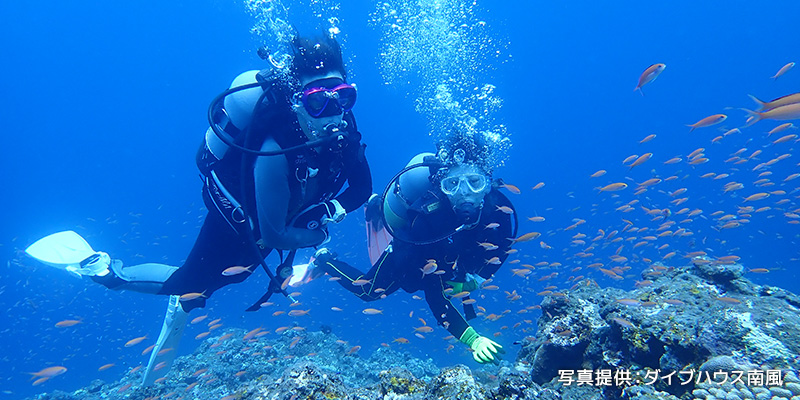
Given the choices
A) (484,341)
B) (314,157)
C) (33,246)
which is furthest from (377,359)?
(314,157)

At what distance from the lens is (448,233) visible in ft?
17.9

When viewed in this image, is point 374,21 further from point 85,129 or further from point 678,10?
point 85,129

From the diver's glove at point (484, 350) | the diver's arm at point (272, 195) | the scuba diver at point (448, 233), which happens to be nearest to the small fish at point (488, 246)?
the scuba diver at point (448, 233)

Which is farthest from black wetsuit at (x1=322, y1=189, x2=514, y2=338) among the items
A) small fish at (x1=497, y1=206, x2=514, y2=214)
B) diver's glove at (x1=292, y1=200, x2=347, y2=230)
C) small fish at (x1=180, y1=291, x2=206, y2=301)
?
small fish at (x1=180, y1=291, x2=206, y2=301)

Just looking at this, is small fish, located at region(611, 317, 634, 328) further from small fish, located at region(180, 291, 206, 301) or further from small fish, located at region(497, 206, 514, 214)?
small fish, located at region(180, 291, 206, 301)

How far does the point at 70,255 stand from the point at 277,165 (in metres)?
4.36

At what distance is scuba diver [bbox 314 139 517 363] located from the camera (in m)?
5.35

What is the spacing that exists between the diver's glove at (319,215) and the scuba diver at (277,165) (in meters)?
0.01

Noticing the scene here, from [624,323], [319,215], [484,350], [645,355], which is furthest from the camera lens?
[484,350]

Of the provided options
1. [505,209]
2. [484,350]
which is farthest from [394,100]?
[484,350]

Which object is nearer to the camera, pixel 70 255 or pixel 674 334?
pixel 674 334

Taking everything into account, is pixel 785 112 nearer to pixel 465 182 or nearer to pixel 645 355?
pixel 645 355

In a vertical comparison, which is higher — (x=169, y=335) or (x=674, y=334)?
(x=169, y=335)

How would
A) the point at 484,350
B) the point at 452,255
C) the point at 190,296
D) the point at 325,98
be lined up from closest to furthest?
the point at 325,98, the point at 484,350, the point at 190,296, the point at 452,255
